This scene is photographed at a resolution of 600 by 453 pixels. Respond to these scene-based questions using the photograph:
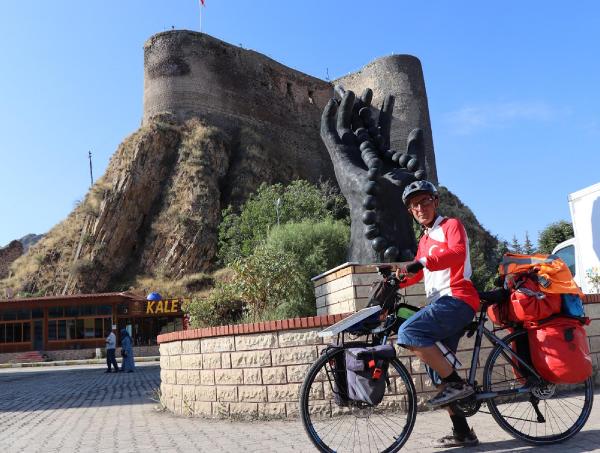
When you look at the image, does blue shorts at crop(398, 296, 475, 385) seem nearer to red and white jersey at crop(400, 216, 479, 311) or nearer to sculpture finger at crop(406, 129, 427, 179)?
red and white jersey at crop(400, 216, 479, 311)

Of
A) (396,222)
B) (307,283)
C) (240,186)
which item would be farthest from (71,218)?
(396,222)

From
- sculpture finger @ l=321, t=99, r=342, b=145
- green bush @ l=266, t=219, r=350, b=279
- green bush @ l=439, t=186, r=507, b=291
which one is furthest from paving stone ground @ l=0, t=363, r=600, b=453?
green bush @ l=439, t=186, r=507, b=291

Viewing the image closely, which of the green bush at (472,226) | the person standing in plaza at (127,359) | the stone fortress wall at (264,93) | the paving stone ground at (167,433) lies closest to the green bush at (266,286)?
the paving stone ground at (167,433)

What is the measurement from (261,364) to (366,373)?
237 cm

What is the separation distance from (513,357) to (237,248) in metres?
34.8

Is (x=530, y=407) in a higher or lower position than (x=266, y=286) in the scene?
lower

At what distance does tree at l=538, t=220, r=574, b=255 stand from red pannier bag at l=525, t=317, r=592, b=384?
51677 millimetres

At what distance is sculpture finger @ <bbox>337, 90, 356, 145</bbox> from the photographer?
9398mm

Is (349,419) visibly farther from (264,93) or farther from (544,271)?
(264,93)

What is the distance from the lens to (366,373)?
3.76m

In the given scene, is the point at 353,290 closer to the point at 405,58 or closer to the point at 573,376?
the point at 573,376

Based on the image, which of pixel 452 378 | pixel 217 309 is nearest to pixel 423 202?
pixel 452 378

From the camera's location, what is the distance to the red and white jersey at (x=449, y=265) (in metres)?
3.79

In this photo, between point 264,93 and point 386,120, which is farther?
point 264,93
